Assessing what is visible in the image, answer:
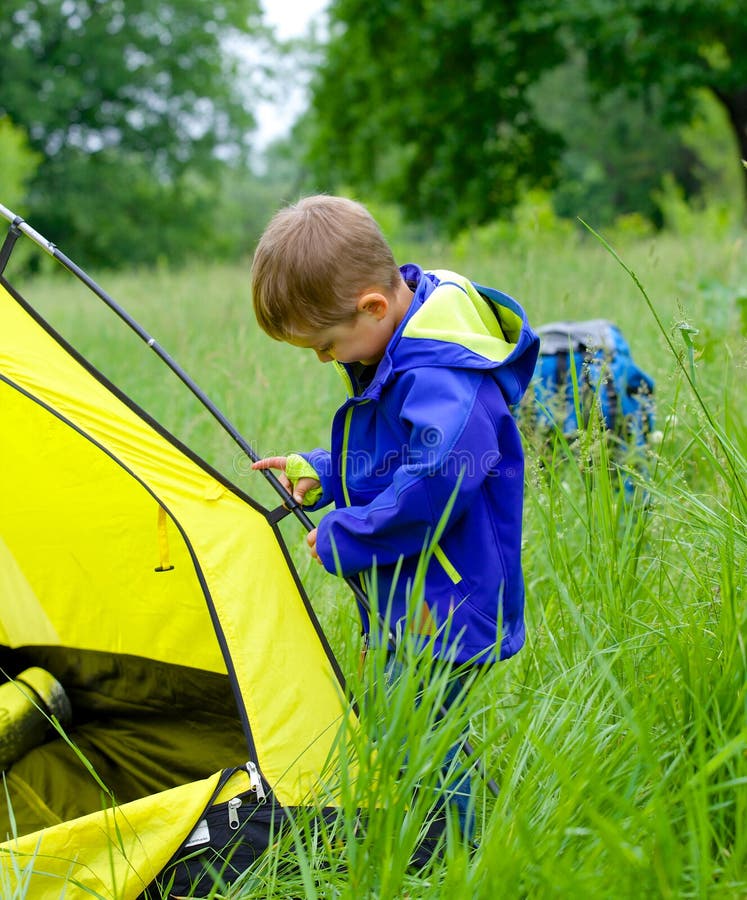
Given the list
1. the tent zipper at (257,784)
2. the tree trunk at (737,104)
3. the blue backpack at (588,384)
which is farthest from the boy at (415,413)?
the tree trunk at (737,104)

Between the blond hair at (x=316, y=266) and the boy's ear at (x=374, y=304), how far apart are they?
1cm

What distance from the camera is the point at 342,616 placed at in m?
1.86

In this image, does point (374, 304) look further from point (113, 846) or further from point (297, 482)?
point (113, 846)

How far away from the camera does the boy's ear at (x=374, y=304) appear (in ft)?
4.70

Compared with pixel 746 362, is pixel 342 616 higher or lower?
lower

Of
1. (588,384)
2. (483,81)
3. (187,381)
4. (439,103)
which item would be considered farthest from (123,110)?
(187,381)

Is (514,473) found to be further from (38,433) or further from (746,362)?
(38,433)

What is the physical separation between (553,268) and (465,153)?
659 cm

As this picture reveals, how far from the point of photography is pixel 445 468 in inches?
52.0

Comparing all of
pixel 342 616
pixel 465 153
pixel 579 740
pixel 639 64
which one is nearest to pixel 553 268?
pixel 342 616

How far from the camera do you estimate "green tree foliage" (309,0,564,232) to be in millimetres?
9508

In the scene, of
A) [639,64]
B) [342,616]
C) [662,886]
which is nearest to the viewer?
[662,886]

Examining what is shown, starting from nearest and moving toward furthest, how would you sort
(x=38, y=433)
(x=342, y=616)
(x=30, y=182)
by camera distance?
(x=342, y=616) → (x=38, y=433) → (x=30, y=182)

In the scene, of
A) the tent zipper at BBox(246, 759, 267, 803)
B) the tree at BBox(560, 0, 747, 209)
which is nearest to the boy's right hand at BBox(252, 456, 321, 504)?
the tent zipper at BBox(246, 759, 267, 803)
